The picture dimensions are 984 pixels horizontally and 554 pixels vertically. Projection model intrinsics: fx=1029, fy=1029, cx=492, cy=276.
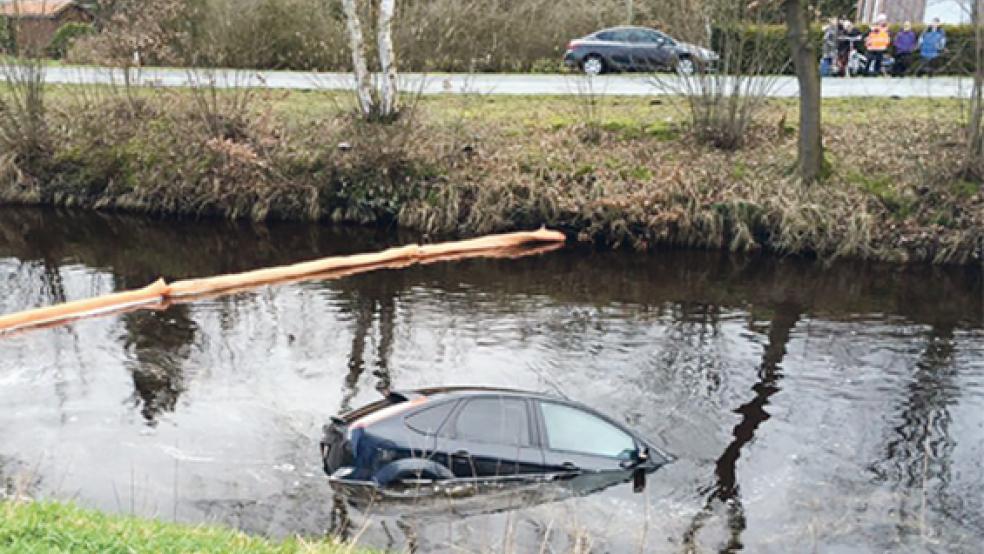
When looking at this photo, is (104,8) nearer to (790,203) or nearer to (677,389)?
(790,203)

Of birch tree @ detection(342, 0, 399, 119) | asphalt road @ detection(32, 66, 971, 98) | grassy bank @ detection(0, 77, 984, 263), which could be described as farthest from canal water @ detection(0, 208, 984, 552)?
asphalt road @ detection(32, 66, 971, 98)

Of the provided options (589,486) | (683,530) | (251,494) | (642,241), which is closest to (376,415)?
(251,494)

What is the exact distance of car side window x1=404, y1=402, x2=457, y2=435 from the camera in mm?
11594

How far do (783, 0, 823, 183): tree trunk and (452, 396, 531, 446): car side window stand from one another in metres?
15.8

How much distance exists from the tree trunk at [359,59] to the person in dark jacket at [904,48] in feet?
63.1

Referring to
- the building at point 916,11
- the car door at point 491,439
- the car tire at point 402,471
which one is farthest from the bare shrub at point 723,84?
the car tire at point 402,471

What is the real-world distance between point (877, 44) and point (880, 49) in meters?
0.26

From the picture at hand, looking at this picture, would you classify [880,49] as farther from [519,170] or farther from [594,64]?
[519,170]

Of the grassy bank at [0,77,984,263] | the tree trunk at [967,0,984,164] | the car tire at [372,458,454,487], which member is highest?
the tree trunk at [967,0,984,164]

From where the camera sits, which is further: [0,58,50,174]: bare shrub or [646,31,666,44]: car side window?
[646,31,666,44]: car side window

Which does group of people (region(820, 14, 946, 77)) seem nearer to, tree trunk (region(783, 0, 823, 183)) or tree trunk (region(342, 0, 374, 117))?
tree trunk (region(783, 0, 823, 183))

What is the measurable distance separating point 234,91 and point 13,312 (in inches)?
480

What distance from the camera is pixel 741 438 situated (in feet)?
46.2

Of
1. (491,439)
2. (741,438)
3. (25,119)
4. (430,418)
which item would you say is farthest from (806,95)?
(25,119)
